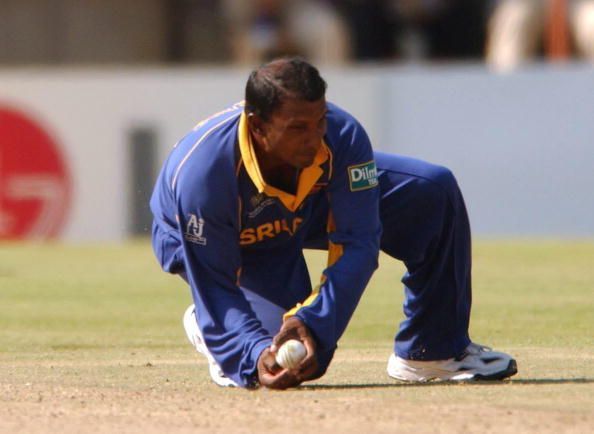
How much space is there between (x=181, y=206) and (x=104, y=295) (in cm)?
518

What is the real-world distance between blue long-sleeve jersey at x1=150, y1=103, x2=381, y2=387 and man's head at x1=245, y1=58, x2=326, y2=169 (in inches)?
6.3

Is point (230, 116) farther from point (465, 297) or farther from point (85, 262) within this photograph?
point (85, 262)

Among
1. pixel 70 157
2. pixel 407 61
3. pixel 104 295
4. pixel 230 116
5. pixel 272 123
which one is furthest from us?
pixel 407 61

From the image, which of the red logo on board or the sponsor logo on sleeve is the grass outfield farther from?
the red logo on board

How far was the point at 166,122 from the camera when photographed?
16688 mm

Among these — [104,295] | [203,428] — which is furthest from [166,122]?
[203,428]

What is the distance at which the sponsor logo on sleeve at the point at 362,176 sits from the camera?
19.5 feet

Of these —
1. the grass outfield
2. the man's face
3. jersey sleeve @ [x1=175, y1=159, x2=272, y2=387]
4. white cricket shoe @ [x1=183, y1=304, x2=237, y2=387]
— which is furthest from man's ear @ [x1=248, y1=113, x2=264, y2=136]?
the grass outfield

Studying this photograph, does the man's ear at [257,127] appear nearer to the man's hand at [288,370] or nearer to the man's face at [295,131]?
the man's face at [295,131]

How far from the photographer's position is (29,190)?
16.5 metres

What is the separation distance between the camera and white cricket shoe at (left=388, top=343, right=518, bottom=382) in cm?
634

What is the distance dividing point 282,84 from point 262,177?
47 cm

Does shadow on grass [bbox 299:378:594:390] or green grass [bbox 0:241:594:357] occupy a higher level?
shadow on grass [bbox 299:378:594:390]

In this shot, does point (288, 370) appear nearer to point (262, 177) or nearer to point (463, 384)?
point (262, 177)
